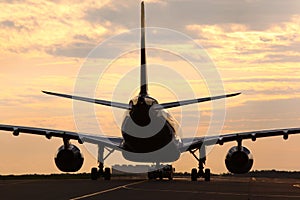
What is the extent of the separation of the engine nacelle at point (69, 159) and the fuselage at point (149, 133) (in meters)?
3.56

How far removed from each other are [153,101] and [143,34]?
895 cm

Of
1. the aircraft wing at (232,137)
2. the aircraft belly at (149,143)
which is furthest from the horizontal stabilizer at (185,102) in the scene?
the aircraft wing at (232,137)

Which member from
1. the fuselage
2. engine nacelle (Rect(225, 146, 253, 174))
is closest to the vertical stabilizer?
the fuselage

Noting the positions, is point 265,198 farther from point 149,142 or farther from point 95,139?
point 95,139

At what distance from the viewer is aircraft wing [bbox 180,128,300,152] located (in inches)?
1997

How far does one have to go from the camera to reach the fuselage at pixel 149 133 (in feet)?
152

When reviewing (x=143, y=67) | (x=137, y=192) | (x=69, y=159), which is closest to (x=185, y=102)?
(x=143, y=67)

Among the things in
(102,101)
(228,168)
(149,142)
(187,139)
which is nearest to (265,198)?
(102,101)

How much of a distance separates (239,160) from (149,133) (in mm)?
7992

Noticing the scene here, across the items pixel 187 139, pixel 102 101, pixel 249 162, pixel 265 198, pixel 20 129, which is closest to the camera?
pixel 265 198

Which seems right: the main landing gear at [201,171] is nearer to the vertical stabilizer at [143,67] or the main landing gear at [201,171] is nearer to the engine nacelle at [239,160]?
the engine nacelle at [239,160]

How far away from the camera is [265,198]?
2698 cm

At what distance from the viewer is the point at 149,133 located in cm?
4847

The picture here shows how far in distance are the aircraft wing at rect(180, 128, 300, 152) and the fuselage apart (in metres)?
1.65
